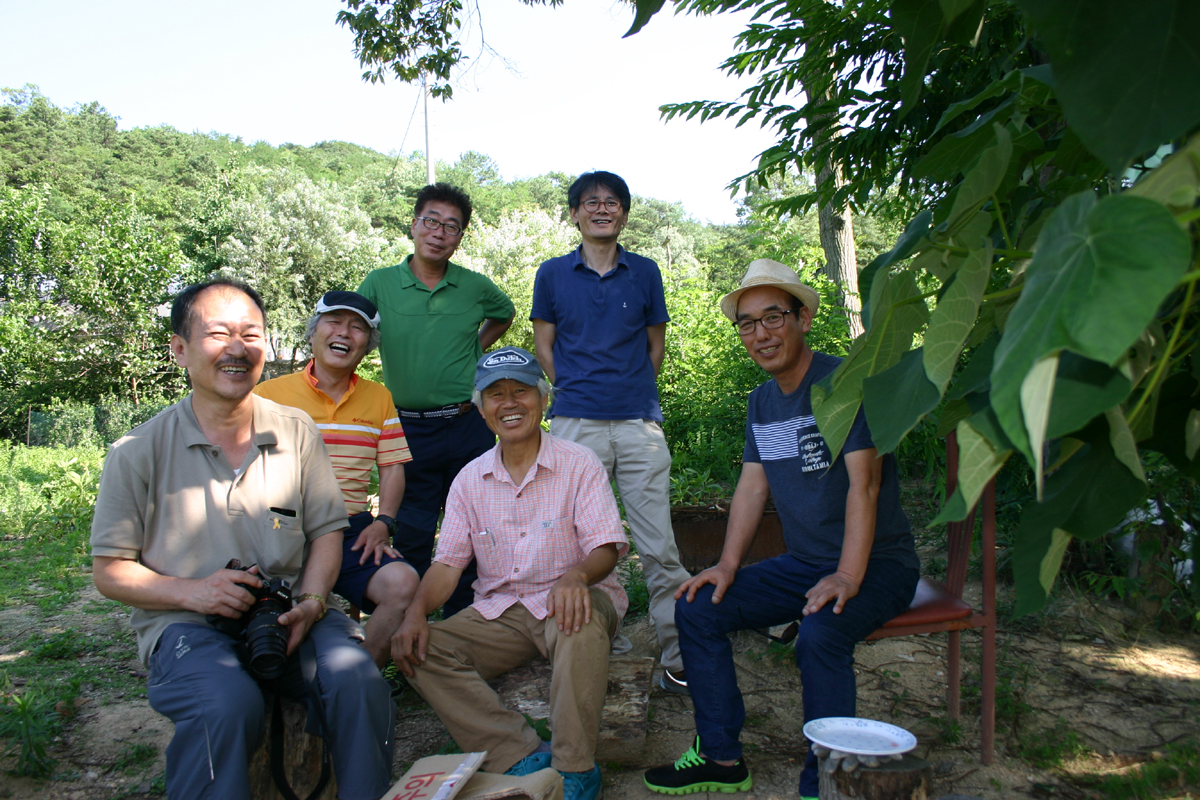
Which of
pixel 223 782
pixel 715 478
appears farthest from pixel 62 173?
pixel 223 782

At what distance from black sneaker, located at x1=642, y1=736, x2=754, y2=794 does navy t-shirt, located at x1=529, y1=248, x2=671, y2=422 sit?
155cm

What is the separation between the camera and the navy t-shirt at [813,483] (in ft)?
8.85

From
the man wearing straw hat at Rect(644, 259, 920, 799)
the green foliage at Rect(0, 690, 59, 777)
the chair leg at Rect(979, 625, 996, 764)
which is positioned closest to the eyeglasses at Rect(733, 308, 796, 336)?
the man wearing straw hat at Rect(644, 259, 920, 799)

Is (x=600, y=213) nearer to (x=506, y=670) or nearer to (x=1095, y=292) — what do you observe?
(x=506, y=670)

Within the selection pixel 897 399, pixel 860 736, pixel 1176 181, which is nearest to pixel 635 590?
pixel 860 736

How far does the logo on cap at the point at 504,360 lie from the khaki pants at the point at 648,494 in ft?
2.37

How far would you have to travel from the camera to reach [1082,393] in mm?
563

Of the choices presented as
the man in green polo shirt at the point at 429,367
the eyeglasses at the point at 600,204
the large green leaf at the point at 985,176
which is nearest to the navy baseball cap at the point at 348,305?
the man in green polo shirt at the point at 429,367

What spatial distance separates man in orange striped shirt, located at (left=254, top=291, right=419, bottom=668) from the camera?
3.29 metres

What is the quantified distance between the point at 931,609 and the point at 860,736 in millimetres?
932

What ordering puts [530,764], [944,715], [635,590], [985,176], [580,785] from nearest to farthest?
1. [985,176]
2. [580,785]
3. [530,764]
4. [944,715]
5. [635,590]

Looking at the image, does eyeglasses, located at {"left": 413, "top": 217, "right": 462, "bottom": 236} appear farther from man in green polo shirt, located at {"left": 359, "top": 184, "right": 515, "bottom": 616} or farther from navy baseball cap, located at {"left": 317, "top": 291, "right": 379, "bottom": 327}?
navy baseball cap, located at {"left": 317, "top": 291, "right": 379, "bottom": 327}

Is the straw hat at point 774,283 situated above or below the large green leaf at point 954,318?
above

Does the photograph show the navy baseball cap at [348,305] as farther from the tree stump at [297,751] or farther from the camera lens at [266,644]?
the tree stump at [297,751]
